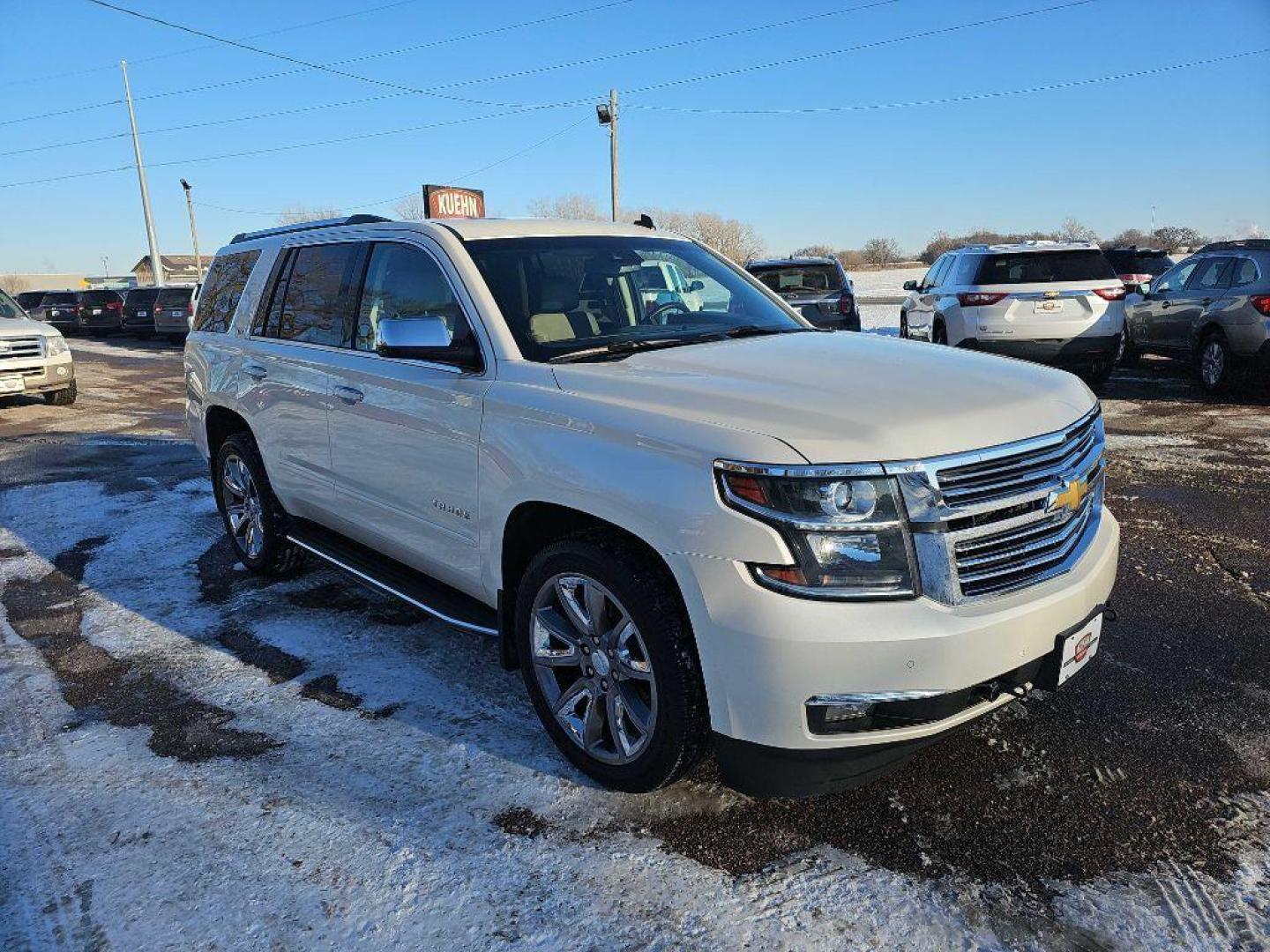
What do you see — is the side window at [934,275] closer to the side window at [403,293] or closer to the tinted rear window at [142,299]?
the side window at [403,293]

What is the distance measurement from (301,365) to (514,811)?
2.57 metres

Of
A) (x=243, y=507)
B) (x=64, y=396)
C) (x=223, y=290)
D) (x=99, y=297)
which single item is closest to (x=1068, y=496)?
(x=243, y=507)

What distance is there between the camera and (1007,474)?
2590 mm

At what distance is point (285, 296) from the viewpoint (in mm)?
4871

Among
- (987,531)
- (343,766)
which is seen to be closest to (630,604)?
(987,531)

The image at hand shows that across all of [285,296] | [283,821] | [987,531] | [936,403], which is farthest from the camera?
[285,296]

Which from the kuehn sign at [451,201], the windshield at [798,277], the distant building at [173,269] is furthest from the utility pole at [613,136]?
the distant building at [173,269]

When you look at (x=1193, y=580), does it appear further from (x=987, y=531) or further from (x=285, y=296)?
(x=285, y=296)

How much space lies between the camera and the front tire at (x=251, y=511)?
16.7 ft

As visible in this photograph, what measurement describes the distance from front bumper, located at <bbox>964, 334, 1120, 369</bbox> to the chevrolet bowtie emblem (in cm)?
816

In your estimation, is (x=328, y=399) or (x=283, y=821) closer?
(x=283, y=821)

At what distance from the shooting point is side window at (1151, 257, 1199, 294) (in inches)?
460

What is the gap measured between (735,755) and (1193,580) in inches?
139

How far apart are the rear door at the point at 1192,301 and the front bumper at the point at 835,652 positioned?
10.4m
